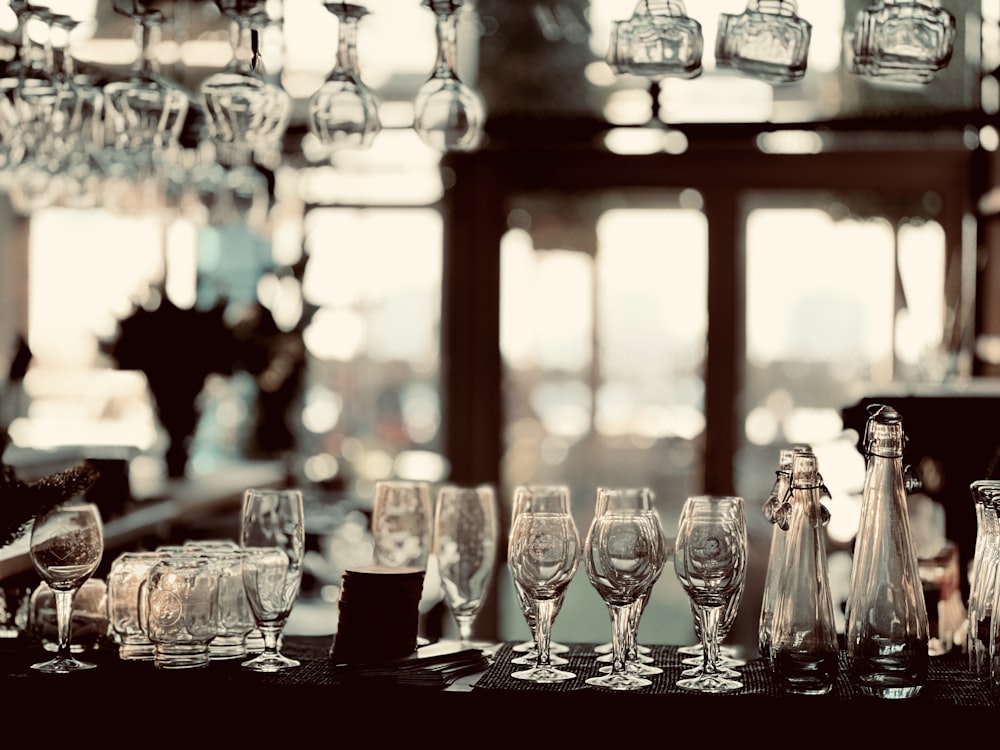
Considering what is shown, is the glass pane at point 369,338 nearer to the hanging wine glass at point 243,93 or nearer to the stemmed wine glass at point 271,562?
the hanging wine glass at point 243,93

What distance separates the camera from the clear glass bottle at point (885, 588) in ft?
5.38

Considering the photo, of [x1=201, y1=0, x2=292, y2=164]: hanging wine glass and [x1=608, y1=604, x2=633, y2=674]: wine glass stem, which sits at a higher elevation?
[x1=201, y1=0, x2=292, y2=164]: hanging wine glass

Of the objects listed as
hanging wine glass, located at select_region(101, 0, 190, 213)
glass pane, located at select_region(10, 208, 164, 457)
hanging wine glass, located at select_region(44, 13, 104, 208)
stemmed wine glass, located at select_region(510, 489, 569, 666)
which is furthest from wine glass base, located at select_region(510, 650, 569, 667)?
glass pane, located at select_region(10, 208, 164, 457)

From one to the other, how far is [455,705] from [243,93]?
3.11 ft

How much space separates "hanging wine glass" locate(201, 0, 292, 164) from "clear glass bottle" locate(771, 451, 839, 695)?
Result: 37.0 inches

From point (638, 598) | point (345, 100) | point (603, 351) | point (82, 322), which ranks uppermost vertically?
point (345, 100)

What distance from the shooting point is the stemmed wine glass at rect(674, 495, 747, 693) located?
1.68m

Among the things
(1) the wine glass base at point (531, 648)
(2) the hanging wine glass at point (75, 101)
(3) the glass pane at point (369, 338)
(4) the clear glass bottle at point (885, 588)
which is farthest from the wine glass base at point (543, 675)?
(3) the glass pane at point (369, 338)

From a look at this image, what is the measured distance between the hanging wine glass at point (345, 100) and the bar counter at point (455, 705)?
80cm

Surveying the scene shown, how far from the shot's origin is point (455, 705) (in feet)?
5.45

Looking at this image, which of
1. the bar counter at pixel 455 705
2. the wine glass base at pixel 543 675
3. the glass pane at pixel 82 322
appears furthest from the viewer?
the glass pane at pixel 82 322

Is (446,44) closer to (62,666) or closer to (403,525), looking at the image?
(403,525)

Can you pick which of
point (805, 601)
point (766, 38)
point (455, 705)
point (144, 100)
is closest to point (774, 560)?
point (805, 601)

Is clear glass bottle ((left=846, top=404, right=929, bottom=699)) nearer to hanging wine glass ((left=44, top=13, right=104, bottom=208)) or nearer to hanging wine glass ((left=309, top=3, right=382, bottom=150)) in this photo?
hanging wine glass ((left=309, top=3, right=382, bottom=150))
